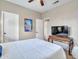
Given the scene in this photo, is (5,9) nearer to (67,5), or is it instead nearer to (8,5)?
(8,5)

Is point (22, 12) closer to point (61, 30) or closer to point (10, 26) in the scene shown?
point (10, 26)

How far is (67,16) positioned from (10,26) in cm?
352

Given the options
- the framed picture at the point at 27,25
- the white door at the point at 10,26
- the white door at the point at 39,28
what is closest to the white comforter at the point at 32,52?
the white door at the point at 10,26

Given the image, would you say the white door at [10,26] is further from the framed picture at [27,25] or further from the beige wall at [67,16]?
Result: the beige wall at [67,16]

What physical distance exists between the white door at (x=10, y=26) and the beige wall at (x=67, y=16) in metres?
2.64

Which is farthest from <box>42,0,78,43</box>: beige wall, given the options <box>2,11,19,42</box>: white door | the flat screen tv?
<box>2,11,19,42</box>: white door

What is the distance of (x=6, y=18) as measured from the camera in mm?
3832

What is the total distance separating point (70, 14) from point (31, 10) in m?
2.84

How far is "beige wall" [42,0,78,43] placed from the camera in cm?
379

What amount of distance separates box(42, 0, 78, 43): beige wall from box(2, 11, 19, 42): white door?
264 centimetres

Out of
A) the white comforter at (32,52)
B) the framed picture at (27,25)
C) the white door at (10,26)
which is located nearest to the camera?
the white comforter at (32,52)

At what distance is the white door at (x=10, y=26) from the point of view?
3.76 metres

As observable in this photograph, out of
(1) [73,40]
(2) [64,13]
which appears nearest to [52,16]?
(2) [64,13]

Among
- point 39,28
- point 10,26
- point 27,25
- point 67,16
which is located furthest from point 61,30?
point 10,26
